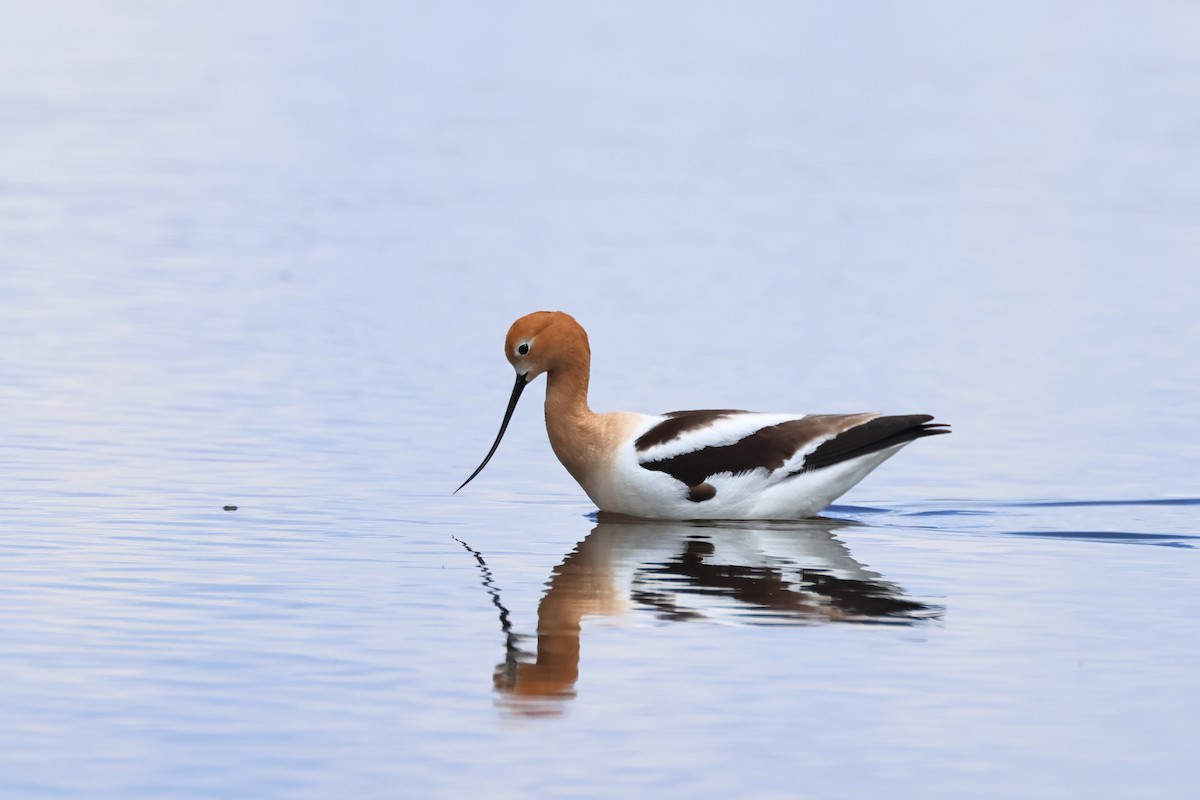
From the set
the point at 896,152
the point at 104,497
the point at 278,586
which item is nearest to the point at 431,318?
the point at 104,497

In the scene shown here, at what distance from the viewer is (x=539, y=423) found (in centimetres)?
1480

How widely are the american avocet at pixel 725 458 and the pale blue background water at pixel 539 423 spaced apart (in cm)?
30

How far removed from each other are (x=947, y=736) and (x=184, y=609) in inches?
128

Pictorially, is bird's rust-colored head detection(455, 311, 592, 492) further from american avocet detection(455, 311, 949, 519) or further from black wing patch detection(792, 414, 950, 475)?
black wing patch detection(792, 414, 950, 475)

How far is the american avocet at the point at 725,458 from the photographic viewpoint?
1209cm

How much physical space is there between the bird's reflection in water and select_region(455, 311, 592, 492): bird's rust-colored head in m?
1.28

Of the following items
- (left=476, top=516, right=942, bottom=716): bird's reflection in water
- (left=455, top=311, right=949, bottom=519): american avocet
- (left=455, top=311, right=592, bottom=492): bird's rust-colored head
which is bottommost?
(left=476, top=516, right=942, bottom=716): bird's reflection in water

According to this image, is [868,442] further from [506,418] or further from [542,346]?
[506,418]

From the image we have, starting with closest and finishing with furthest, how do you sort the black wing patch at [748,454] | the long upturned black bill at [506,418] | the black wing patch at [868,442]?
the black wing patch at [748,454], the black wing patch at [868,442], the long upturned black bill at [506,418]

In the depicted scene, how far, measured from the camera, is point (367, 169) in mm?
25641

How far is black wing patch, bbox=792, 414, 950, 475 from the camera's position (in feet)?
39.9

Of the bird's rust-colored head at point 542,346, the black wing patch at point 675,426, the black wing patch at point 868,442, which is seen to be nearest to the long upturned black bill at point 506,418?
the bird's rust-colored head at point 542,346

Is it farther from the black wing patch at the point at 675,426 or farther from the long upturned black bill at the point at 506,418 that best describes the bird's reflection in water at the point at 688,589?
the long upturned black bill at the point at 506,418

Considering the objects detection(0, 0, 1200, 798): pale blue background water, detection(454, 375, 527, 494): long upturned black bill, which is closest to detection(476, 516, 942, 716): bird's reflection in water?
detection(0, 0, 1200, 798): pale blue background water
